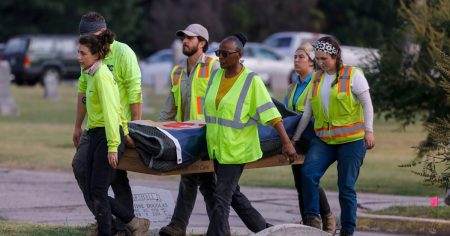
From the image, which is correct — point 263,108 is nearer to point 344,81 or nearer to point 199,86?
point 344,81

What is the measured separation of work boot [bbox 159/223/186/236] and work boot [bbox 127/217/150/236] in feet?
0.66

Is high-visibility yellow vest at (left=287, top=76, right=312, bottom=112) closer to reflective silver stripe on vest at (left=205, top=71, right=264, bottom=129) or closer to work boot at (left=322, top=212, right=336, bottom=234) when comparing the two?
work boot at (left=322, top=212, right=336, bottom=234)

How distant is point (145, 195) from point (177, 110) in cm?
82

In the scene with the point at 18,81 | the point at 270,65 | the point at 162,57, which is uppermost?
the point at 270,65

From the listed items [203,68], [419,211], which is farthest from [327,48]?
[419,211]

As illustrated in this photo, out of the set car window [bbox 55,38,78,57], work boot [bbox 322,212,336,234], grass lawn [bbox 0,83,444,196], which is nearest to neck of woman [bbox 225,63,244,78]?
work boot [bbox 322,212,336,234]

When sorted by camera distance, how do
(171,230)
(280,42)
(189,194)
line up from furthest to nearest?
1. (280,42)
2. (189,194)
3. (171,230)

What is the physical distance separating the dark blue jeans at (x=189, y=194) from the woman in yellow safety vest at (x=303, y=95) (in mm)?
810

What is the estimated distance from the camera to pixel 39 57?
144ft

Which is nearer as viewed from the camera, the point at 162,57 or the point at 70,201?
the point at 70,201

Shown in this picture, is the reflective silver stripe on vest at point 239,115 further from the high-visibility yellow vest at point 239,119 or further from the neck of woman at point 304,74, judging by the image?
the neck of woman at point 304,74

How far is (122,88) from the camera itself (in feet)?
30.9

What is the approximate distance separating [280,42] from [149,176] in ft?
112

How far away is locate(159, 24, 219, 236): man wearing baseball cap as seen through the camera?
9484 mm
